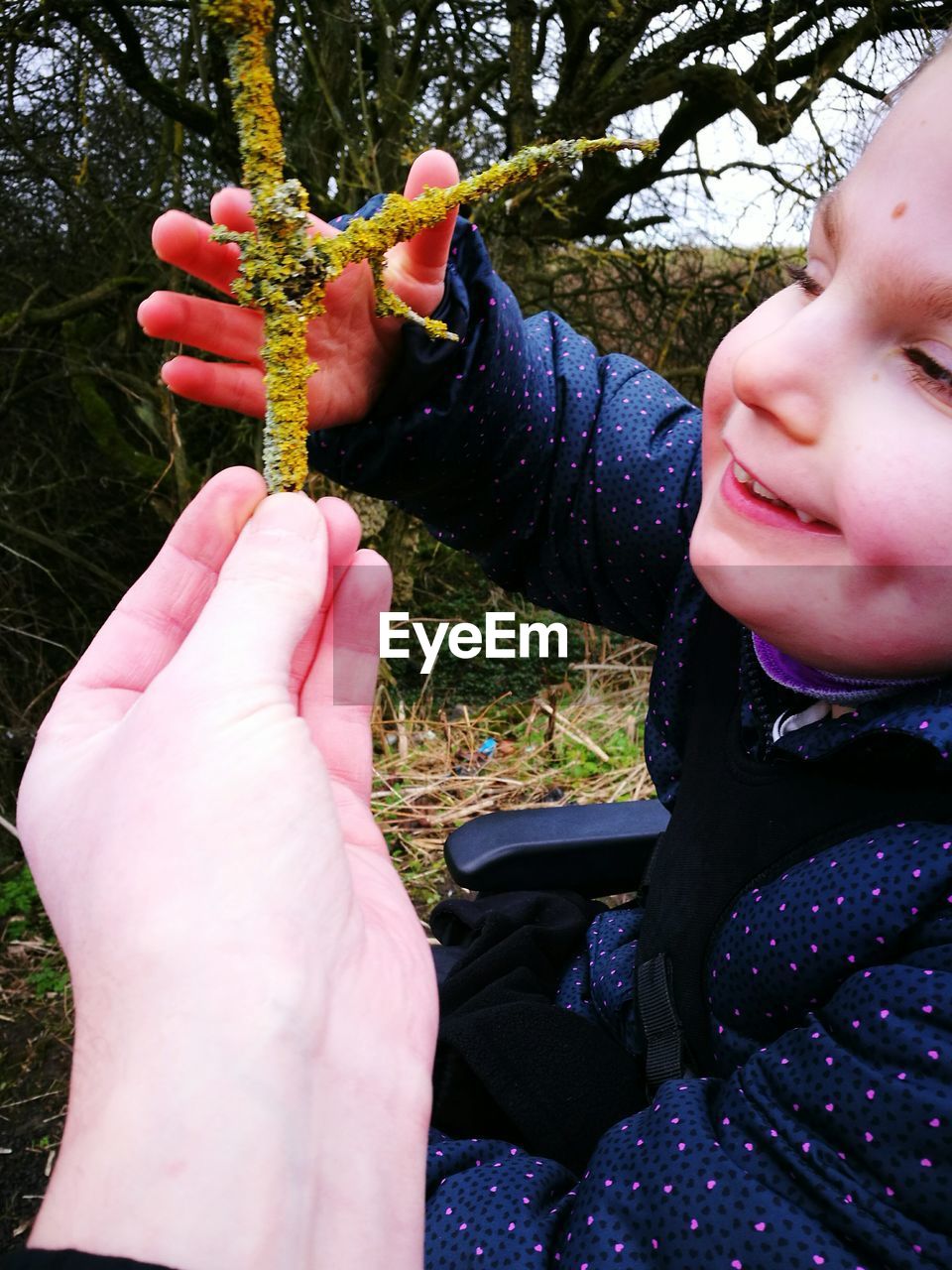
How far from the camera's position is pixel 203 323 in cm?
96

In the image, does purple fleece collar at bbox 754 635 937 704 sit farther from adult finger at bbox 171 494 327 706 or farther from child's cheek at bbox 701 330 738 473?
adult finger at bbox 171 494 327 706

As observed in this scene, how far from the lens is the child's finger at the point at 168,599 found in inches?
31.2

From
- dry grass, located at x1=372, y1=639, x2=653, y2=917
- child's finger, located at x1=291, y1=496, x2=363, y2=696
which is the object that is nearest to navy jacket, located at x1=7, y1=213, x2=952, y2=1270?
child's finger, located at x1=291, y1=496, x2=363, y2=696

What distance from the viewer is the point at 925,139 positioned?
695 mm

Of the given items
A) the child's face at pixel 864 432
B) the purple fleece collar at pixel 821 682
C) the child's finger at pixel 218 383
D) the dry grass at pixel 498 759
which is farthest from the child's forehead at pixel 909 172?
the dry grass at pixel 498 759

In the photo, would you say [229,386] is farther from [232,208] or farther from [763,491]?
[763,491]

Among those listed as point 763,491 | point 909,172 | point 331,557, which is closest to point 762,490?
point 763,491

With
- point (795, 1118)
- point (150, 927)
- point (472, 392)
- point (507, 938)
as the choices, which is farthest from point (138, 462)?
point (795, 1118)

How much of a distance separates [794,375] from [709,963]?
0.63 meters

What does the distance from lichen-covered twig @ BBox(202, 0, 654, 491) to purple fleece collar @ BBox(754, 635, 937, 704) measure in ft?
1.86

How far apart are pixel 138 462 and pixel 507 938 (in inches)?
84.6

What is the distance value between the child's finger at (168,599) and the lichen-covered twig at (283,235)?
58 millimetres

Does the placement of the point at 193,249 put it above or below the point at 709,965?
above

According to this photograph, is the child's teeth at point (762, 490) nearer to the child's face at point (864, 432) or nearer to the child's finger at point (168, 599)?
the child's face at point (864, 432)
